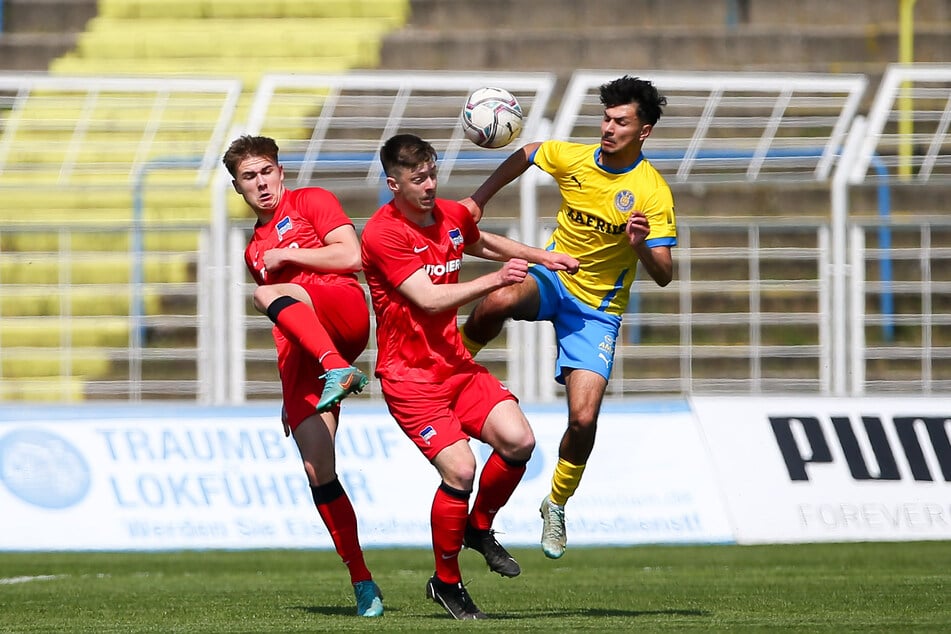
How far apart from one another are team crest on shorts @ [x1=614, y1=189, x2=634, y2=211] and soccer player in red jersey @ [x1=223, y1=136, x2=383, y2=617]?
145 centimetres

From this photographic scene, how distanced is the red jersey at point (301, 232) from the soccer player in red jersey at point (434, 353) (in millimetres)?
366

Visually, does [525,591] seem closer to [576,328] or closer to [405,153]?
[576,328]

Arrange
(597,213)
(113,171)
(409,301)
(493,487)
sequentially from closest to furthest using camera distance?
(409,301)
(493,487)
(597,213)
(113,171)

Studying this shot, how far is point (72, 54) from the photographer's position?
19.2 metres

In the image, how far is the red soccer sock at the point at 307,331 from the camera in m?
7.24

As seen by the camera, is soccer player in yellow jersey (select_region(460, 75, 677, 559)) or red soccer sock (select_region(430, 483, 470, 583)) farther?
soccer player in yellow jersey (select_region(460, 75, 677, 559))

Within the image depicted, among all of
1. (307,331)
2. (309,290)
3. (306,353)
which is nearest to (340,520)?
(306,353)

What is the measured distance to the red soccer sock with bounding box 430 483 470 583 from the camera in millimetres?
7293

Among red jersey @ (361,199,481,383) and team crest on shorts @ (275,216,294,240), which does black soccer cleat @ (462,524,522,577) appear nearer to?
red jersey @ (361,199,481,383)

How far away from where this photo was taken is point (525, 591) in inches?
352

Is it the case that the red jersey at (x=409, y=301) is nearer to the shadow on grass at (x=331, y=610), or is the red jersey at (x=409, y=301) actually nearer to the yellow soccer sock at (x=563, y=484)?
the yellow soccer sock at (x=563, y=484)

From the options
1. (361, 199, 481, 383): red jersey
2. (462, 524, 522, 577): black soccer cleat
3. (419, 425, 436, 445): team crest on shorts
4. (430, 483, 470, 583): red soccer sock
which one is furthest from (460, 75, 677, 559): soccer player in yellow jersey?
(419, 425, 436, 445): team crest on shorts

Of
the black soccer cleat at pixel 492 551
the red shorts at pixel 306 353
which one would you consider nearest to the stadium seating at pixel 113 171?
the red shorts at pixel 306 353

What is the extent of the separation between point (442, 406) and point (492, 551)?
32.6 inches
